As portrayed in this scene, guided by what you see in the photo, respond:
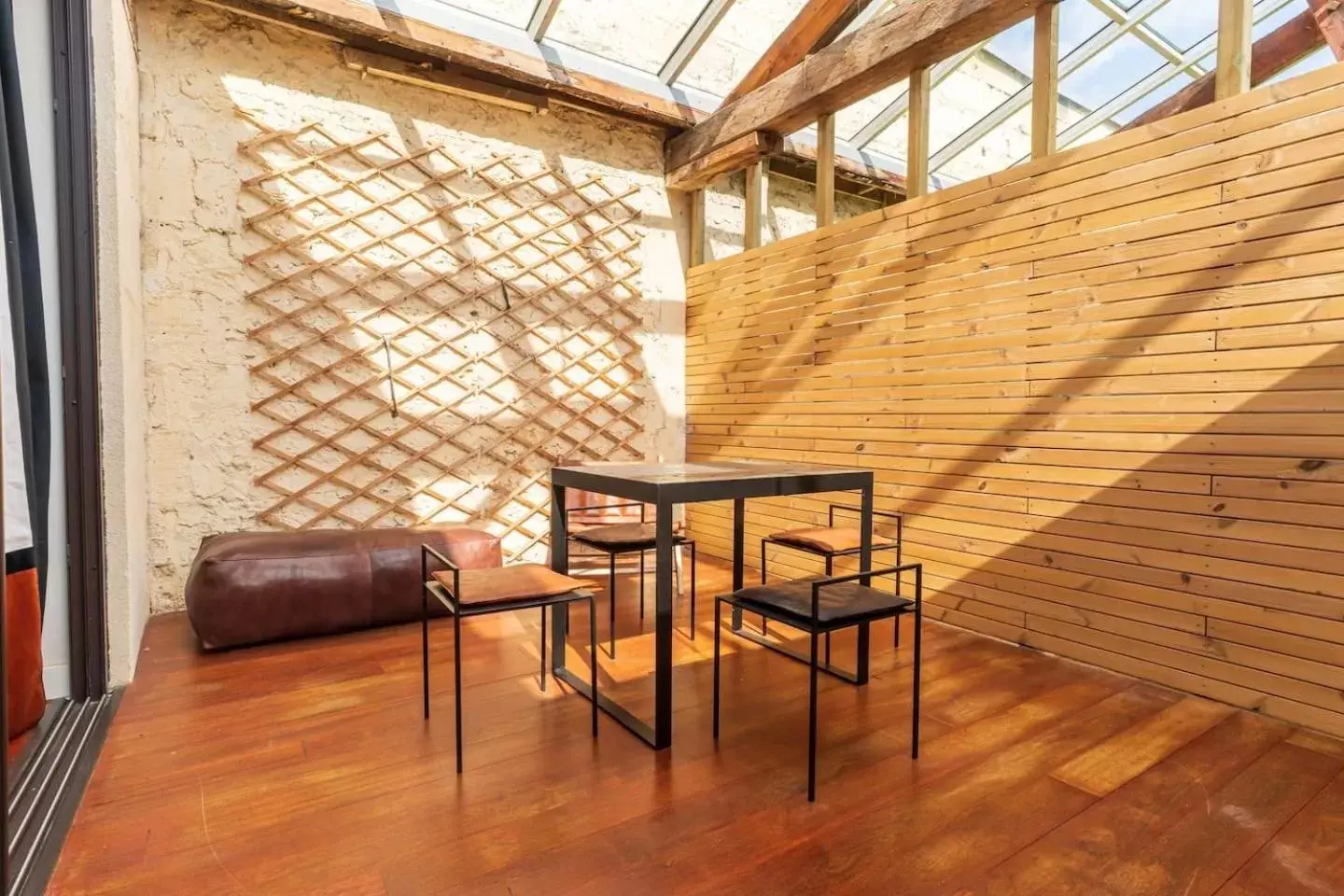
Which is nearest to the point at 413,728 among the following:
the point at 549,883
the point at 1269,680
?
the point at 549,883

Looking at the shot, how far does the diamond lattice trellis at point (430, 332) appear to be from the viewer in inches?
116

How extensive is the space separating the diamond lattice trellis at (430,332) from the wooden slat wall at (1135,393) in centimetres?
136

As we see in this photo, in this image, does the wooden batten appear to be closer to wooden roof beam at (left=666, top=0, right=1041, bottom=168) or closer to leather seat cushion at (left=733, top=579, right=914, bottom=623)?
wooden roof beam at (left=666, top=0, right=1041, bottom=168)

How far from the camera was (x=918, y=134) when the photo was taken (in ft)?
9.04

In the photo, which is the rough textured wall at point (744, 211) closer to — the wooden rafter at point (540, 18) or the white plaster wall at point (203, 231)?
the wooden rafter at point (540, 18)

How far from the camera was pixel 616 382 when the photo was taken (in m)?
3.81

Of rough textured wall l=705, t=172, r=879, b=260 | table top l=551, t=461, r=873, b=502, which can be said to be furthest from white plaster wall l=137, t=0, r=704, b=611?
rough textured wall l=705, t=172, r=879, b=260

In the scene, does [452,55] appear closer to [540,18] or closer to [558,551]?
[540,18]

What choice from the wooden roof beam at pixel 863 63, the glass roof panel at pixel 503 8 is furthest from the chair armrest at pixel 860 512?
the glass roof panel at pixel 503 8

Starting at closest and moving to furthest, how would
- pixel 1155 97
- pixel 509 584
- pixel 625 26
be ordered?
1. pixel 509 584
2. pixel 625 26
3. pixel 1155 97

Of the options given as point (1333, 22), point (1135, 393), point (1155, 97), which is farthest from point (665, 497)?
point (1155, 97)

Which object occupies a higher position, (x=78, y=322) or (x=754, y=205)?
(x=754, y=205)

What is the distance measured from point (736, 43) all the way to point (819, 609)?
316cm

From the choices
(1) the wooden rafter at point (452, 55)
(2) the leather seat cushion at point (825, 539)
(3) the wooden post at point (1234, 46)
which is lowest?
(2) the leather seat cushion at point (825, 539)
